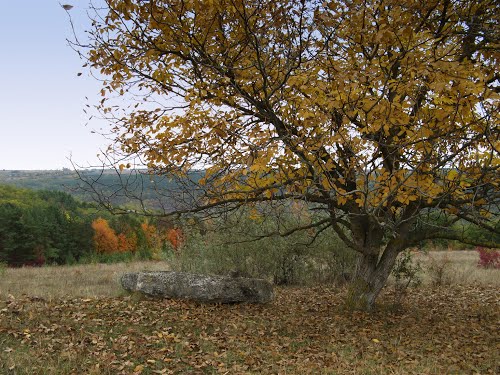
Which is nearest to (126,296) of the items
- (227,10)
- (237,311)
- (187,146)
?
(237,311)

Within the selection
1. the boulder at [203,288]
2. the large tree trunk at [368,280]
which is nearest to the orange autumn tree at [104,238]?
the boulder at [203,288]

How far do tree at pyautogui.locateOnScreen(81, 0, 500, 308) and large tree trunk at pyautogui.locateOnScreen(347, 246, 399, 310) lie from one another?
500 mm

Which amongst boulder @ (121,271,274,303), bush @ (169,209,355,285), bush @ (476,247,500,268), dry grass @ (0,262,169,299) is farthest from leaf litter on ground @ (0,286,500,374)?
bush @ (476,247,500,268)

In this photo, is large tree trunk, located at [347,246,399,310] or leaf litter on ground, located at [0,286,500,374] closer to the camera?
leaf litter on ground, located at [0,286,500,374]

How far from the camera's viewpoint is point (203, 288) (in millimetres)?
10719

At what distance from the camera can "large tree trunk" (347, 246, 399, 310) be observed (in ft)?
31.7

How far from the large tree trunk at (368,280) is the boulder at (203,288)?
7.56 feet

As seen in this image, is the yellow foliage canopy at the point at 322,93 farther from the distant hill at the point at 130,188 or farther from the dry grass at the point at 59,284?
the dry grass at the point at 59,284

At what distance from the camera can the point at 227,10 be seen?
23.4ft

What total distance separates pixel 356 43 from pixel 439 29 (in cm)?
138

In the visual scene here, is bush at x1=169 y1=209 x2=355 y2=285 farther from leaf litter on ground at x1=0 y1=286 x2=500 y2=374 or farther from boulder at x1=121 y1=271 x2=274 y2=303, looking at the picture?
leaf litter on ground at x1=0 y1=286 x2=500 y2=374

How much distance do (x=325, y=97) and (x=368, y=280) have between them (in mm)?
4742

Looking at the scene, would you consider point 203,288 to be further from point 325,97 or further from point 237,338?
point 325,97

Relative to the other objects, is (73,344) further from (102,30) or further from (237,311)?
(102,30)
